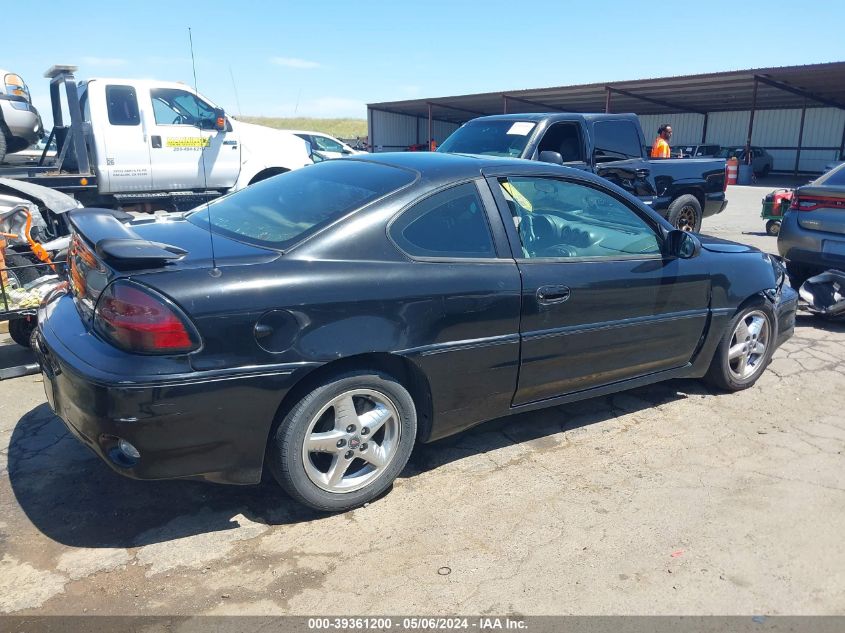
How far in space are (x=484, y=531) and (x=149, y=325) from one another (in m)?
1.65

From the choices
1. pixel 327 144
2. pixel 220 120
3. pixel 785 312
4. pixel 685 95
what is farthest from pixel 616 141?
pixel 685 95

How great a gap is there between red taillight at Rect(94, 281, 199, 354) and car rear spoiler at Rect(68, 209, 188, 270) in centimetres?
11

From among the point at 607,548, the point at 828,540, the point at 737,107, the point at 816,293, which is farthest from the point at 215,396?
the point at 737,107

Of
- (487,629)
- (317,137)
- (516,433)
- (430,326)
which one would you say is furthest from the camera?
(317,137)

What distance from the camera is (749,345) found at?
462 centimetres

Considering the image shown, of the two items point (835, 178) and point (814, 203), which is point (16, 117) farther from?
point (835, 178)

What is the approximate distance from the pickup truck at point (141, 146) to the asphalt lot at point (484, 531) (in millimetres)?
6073

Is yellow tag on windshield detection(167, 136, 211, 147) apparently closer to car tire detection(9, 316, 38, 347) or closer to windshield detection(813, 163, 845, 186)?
car tire detection(9, 316, 38, 347)

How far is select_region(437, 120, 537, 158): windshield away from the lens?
25.9ft

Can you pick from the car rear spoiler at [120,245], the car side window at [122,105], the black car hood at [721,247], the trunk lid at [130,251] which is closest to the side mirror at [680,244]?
the black car hood at [721,247]

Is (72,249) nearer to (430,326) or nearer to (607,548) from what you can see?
(430,326)

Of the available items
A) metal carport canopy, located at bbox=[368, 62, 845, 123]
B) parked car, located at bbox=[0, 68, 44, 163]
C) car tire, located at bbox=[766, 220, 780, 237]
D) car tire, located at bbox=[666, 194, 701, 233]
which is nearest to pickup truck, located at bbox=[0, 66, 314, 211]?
parked car, located at bbox=[0, 68, 44, 163]

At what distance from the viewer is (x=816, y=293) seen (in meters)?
6.41

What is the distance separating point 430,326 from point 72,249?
1795 millimetres
